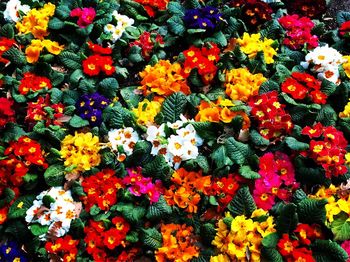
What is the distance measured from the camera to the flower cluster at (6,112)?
3.61 meters

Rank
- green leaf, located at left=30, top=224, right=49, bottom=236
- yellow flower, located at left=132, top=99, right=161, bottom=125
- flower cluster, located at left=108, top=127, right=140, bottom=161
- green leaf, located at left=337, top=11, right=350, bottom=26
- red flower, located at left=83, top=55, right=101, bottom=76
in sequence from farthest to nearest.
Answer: green leaf, located at left=337, top=11, right=350, bottom=26 < red flower, located at left=83, top=55, right=101, bottom=76 < yellow flower, located at left=132, top=99, right=161, bottom=125 < flower cluster, located at left=108, top=127, right=140, bottom=161 < green leaf, located at left=30, top=224, right=49, bottom=236

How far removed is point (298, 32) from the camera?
407cm

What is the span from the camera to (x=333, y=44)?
416 cm

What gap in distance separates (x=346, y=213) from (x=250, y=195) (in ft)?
2.02

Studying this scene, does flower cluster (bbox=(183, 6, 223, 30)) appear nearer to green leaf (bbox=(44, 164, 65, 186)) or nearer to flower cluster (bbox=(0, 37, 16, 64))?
flower cluster (bbox=(0, 37, 16, 64))

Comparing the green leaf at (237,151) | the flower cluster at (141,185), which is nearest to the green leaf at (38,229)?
the flower cluster at (141,185)

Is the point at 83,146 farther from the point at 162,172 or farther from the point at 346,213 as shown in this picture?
the point at 346,213

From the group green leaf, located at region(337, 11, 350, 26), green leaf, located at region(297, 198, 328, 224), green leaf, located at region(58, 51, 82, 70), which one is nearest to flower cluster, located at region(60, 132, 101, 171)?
green leaf, located at region(58, 51, 82, 70)

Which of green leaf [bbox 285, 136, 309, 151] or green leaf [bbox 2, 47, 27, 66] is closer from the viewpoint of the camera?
green leaf [bbox 285, 136, 309, 151]

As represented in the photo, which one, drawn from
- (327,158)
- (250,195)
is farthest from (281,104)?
(250,195)

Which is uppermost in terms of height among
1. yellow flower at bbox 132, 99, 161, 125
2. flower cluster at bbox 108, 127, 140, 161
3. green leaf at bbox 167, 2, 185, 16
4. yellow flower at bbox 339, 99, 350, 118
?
green leaf at bbox 167, 2, 185, 16

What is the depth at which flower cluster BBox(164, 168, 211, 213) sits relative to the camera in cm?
321

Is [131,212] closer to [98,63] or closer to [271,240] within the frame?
[271,240]

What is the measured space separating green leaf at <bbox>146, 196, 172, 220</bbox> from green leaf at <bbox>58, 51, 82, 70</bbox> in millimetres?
1436
